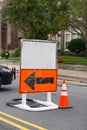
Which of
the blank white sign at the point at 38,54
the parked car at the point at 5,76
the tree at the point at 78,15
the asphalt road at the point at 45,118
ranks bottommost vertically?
the asphalt road at the point at 45,118

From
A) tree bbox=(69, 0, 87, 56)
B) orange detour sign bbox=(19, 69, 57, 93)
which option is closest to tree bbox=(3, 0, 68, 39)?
tree bbox=(69, 0, 87, 56)

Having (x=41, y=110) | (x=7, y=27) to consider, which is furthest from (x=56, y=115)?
(x=7, y=27)

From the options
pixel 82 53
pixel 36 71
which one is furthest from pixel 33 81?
pixel 82 53

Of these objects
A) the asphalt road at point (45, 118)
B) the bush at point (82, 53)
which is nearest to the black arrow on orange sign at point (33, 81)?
the asphalt road at point (45, 118)

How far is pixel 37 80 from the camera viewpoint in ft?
39.3

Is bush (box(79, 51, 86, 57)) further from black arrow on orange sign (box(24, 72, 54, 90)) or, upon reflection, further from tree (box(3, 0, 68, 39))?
black arrow on orange sign (box(24, 72, 54, 90))

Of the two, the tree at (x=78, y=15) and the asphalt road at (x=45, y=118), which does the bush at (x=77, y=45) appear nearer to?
the tree at (x=78, y=15)

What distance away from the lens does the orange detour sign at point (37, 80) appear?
11703 mm

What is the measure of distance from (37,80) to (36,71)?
253mm

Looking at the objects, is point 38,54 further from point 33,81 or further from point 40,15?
point 40,15

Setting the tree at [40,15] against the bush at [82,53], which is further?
the bush at [82,53]

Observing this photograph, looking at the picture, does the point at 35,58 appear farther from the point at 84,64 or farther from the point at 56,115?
the point at 84,64

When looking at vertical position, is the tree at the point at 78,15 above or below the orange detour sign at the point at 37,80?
above

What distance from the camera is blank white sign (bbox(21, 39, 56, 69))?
11.8 meters
